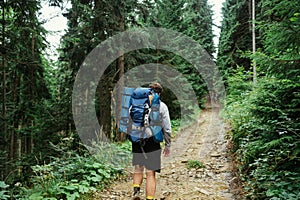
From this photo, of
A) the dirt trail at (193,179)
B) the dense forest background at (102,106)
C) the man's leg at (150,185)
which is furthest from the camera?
the dirt trail at (193,179)

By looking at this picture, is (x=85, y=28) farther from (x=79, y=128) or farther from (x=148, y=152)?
(x=148, y=152)

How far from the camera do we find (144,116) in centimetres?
469

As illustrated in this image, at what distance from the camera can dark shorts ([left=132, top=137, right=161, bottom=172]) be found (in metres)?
4.74

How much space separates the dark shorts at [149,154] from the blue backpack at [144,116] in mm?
148

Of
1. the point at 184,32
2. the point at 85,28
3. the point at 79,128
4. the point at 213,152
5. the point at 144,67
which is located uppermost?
the point at 184,32

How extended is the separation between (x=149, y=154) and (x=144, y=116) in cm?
72

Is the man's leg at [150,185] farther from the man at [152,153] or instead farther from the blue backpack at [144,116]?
the blue backpack at [144,116]

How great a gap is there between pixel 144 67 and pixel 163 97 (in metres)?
3.62

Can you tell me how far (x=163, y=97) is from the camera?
17719mm

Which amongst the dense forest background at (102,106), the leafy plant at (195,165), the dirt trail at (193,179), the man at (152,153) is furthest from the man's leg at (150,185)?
the leafy plant at (195,165)

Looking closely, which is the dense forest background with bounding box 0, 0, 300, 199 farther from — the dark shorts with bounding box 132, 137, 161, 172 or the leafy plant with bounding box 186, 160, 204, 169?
the dark shorts with bounding box 132, 137, 161, 172

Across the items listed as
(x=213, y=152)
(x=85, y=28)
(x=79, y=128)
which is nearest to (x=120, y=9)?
(x=85, y=28)

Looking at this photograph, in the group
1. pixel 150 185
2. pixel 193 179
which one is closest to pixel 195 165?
pixel 193 179

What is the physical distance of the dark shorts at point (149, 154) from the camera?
4742 mm
